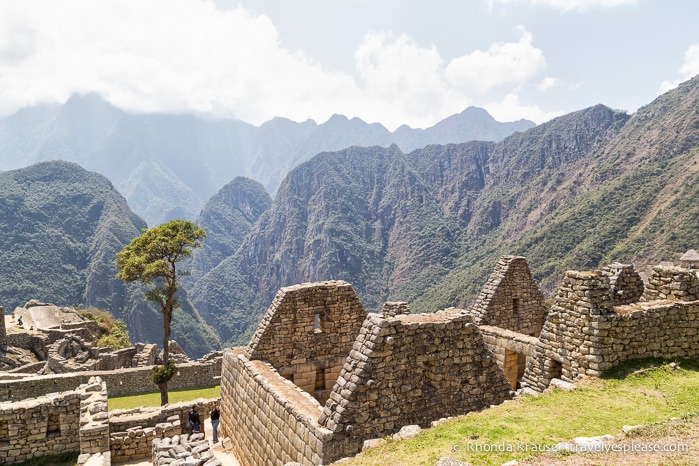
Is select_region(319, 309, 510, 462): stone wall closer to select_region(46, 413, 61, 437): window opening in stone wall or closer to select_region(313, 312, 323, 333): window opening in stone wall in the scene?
select_region(313, 312, 323, 333): window opening in stone wall

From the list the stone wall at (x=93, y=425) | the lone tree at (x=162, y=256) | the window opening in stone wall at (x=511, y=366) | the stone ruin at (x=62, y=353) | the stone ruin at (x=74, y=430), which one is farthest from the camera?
the stone ruin at (x=62, y=353)

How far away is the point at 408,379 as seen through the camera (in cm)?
635

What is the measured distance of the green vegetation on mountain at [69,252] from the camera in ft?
332

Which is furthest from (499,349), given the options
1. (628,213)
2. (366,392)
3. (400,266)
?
(400,266)

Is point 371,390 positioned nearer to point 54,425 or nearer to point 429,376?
point 429,376

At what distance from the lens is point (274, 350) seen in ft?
31.6

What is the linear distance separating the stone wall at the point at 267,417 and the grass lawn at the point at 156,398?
465 inches

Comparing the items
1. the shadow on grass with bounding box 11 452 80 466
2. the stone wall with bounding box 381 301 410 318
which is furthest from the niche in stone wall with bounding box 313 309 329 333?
the shadow on grass with bounding box 11 452 80 466

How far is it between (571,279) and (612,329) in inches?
38.1

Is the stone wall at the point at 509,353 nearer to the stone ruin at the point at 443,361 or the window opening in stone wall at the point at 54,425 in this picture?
the stone ruin at the point at 443,361

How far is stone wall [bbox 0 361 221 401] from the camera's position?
19.3 metres

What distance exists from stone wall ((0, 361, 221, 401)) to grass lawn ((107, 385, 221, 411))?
599 mm

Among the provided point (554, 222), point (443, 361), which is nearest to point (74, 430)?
point (443, 361)

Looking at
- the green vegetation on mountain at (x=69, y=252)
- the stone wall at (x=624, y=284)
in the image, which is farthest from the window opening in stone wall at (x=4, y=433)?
the green vegetation on mountain at (x=69, y=252)
